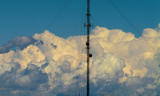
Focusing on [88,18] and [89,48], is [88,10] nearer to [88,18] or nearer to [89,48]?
[88,18]

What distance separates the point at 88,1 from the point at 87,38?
27.1ft

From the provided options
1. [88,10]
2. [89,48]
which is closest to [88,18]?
[88,10]

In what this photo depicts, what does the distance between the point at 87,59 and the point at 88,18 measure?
8512 mm

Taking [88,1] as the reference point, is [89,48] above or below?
below

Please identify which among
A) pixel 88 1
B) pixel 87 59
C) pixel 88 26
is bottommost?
pixel 87 59

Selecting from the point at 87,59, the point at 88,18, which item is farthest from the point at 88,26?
the point at 87,59

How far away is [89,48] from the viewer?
68562 mm

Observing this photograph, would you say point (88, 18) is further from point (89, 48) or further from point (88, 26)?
point (89, 48)

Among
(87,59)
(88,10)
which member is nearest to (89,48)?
(87,59)

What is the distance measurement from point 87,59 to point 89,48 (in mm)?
2290

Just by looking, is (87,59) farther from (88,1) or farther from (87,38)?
(88,1)

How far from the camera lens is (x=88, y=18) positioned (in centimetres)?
6938

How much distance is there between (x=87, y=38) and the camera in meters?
67.1

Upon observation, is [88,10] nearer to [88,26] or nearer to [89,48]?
[88,26]
